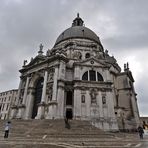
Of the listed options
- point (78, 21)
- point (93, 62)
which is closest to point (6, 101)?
point (78, 21)

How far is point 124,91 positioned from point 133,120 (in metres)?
7.27

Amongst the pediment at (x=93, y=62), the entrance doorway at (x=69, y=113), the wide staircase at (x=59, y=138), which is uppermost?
the pediment at (x=93, y=62)

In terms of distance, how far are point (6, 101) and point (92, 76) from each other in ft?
133

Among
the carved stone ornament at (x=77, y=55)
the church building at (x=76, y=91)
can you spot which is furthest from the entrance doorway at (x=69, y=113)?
the carved stone ornament at (x=77, y=55)

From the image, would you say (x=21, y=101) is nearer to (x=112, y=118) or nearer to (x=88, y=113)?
(x=88, y=113)

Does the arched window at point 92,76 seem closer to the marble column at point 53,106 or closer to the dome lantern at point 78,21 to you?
the marble column at point 53,106

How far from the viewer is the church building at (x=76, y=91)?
3167cm

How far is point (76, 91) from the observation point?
108 ft

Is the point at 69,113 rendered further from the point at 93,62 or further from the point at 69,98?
the point at 93,62

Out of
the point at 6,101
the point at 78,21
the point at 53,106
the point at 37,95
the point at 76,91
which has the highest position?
the point at 78,21

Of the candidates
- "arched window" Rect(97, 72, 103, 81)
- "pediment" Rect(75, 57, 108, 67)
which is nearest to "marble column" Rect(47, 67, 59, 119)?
"pediment" Rect(75, 57, 108, 67)

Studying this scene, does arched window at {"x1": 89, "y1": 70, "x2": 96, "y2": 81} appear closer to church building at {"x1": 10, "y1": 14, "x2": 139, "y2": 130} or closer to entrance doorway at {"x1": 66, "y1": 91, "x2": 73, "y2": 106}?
church building at {"x1": 10, "y1": 14, "x2": 139, "y2": 130}

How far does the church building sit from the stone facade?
21.8 metres

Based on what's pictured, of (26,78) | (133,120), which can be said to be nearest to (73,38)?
(26,78)
